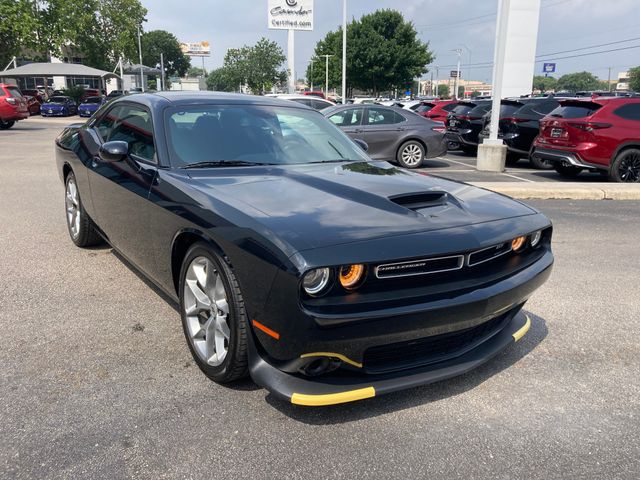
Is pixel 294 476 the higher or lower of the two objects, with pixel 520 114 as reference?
lower

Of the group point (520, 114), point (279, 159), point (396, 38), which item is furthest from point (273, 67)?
point (279, 159)

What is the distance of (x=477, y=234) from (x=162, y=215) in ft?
6.01

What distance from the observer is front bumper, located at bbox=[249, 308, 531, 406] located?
2404mm

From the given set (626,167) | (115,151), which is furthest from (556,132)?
(115,151)

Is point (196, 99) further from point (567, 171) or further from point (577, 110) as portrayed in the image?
point (567, 171)

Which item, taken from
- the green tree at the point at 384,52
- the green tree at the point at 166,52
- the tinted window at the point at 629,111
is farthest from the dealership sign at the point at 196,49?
the tinted window at the point at 629,111

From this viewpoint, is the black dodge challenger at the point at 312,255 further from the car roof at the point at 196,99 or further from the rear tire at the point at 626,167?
the rear tire at the point at 626,167

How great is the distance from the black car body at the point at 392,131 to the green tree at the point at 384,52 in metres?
46.5

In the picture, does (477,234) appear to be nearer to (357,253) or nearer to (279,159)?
(357,253)

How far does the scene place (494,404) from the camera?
→ 286 cm

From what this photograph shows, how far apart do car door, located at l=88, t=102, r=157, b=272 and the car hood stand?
18.5 inches

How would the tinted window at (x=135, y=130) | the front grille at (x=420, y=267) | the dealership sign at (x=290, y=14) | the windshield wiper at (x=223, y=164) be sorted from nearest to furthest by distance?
the front grille at (x=420, y=267)
the windshield wiper at (x=223, y=164)
the tinted window at (x=135, y=130)
the dealership sign at (x=290, y=14)

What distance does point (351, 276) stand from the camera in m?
2.42

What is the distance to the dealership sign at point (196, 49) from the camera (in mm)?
123375
